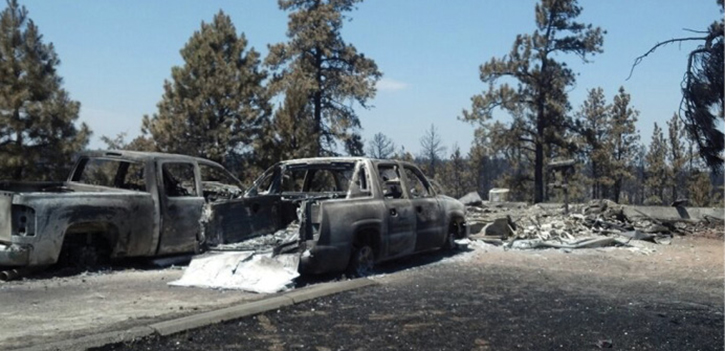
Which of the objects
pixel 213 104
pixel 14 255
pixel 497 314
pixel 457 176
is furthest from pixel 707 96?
pixel 457 176

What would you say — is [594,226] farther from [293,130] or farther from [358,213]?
[293,130]

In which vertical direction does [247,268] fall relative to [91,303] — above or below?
above

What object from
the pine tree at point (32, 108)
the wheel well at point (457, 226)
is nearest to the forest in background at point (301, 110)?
the pine tree at point (32, 108)

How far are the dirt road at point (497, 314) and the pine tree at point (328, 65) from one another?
22050 millimetres

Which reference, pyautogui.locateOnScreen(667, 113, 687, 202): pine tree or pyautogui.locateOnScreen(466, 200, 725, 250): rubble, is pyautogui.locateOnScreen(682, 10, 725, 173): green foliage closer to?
pyautogui.locateOnScreen(466, 200, 725, 250): rubble

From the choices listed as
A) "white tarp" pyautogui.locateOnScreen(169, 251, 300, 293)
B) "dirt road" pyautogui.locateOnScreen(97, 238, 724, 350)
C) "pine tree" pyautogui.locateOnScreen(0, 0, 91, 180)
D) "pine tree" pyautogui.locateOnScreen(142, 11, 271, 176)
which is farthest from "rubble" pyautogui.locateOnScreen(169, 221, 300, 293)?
"pine tree" pyautogui.locateOnScreen(142, 11, 271, 176)

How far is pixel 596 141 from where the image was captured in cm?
3750

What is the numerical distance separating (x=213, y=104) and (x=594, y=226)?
18.9m

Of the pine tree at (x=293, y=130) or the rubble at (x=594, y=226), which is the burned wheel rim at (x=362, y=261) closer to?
the rubble at (x=594, y=226)

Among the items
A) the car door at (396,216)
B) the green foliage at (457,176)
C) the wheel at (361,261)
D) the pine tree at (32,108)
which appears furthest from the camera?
the green foliage at (457,176)

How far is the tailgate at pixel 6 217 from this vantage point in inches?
335

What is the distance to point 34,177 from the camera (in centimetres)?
2342

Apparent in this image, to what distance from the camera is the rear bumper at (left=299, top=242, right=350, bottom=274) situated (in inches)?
323

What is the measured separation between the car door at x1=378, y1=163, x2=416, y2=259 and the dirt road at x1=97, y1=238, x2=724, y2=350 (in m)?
0.36
